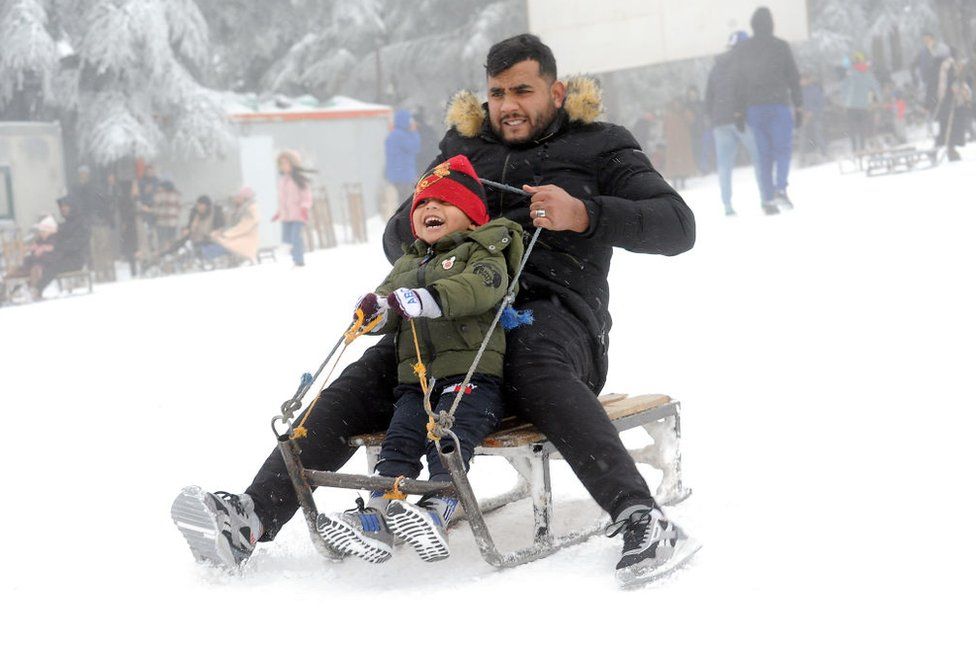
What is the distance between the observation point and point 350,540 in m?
3.07

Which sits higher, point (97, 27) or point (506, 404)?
point (97, 27)

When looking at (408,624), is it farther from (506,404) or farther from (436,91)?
(436,91)

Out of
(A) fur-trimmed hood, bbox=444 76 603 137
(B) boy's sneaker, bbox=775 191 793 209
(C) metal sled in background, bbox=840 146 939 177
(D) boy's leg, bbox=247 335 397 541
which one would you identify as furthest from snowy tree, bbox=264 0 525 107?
(D) boy's leg, bbox=247 335 397 541

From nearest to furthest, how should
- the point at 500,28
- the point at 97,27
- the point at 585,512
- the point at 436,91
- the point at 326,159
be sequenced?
the point at 585,512 < the point at 97,27 < the point at 326,159 < the point at 500,28 < the point at 436,91

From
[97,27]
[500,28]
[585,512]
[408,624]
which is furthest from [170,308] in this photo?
[500,28]

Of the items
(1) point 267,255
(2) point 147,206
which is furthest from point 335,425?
(2) point 147,206

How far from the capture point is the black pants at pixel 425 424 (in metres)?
3.25

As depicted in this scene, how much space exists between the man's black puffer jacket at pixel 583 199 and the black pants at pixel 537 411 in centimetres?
11

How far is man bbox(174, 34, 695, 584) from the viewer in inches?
128

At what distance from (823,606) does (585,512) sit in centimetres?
131

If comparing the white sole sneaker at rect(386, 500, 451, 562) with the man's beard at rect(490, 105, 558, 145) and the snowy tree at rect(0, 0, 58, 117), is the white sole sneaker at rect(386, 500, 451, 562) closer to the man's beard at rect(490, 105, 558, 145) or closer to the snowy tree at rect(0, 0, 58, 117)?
the man's beard at rect(490, 105, 558, 145)

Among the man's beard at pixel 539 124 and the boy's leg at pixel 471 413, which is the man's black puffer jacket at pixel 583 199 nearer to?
the man's beard at pixel 539 124

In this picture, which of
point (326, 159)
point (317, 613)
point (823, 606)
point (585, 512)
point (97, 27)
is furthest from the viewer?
point (326, 159)

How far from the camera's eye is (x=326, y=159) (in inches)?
1004
